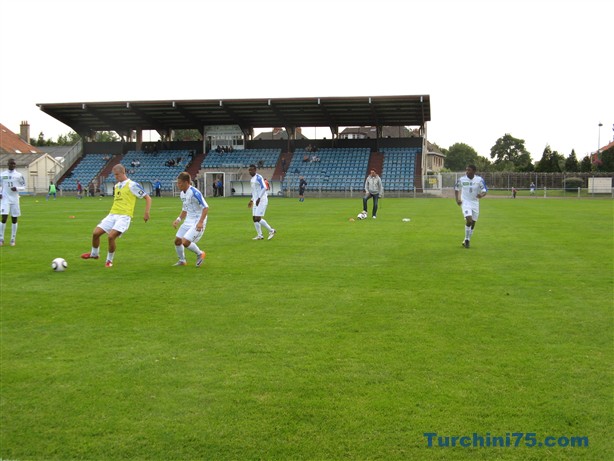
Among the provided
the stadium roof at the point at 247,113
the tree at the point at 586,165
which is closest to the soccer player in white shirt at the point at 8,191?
the stadium roof at the point at 247,113

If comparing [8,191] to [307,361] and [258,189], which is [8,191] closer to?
[258,189]

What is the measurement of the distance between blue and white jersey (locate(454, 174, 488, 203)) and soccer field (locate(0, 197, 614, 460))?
3938 mm

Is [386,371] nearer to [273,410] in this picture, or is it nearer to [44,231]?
[273,410]

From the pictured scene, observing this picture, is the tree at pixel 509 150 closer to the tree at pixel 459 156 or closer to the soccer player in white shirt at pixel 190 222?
the tree at pixel 459 156

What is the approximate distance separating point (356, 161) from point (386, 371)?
54.0 meters

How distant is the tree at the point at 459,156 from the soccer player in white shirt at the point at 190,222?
401 ft

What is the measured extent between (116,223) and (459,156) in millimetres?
126625

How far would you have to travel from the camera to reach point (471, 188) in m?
14.9

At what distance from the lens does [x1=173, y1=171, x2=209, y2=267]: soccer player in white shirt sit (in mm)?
11484

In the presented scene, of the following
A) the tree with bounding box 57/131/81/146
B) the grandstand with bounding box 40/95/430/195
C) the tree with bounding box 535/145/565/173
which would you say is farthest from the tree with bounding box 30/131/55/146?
the tree with bounding box 535/145/565/173

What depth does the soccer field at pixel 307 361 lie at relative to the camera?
13.2ft

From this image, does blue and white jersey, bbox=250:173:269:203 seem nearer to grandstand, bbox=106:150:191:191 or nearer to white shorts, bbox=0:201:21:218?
white shorts, bbox=0:201:21:218

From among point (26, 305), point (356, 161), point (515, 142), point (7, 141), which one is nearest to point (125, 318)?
point (26, 305)

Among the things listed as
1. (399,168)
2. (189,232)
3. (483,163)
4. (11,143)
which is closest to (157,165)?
(399,168)
